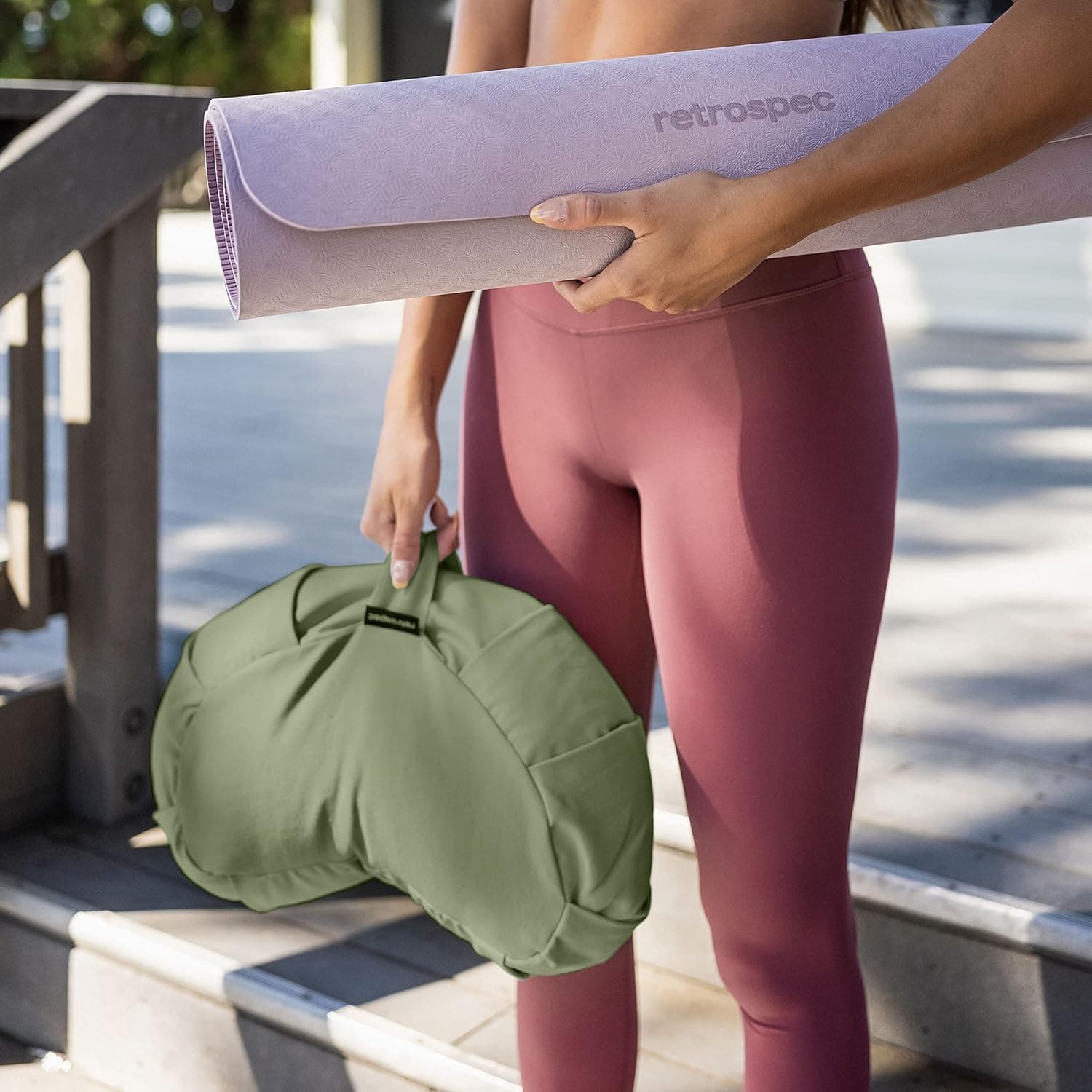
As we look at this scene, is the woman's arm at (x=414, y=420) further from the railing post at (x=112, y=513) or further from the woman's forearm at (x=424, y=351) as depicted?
the railing post at (x=112, y=513)

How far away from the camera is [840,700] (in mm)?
1091

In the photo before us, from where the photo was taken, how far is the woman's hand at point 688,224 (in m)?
0.85

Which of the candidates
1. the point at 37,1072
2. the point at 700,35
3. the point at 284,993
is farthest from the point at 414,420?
the point at 37,1072

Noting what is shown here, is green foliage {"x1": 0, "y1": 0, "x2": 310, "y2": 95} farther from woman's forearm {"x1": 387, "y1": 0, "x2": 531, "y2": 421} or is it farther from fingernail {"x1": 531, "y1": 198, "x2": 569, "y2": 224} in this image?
fingernail {"x1": 531, "y1": 198, "x2": 569, "y2": 224}

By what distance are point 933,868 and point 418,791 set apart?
717 mm

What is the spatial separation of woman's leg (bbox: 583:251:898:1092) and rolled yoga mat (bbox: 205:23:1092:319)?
14 cm

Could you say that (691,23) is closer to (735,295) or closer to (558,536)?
(735,295)

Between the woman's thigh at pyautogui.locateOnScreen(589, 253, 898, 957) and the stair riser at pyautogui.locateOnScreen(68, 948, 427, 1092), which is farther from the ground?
the woman's thigh at pyautogui.locateOnScreen(589, 253, 898, 957)

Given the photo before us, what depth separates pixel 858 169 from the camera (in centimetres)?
86

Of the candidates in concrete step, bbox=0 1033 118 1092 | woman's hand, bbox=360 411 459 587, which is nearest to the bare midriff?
woman's hand, bbox=360 411 459 587

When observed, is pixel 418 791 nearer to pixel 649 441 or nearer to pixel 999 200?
pixel 649 441

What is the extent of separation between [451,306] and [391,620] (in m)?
0.27

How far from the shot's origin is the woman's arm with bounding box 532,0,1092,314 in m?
0.85

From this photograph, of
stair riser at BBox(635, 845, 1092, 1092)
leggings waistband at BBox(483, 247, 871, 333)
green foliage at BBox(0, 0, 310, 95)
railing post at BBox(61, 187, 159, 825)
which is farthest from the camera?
green foliage at BBox(0, 0, 310, 95)
